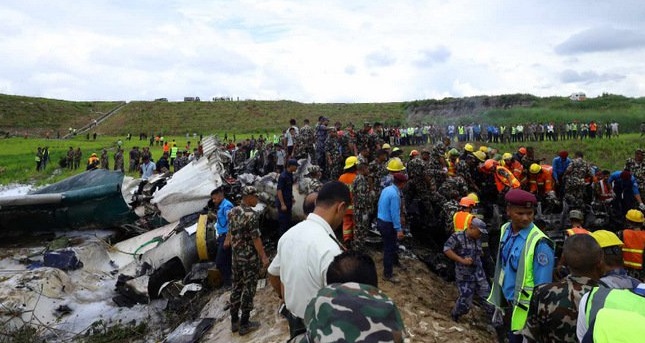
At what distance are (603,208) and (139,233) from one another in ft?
31.9

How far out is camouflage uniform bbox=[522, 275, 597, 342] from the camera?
2369 mm

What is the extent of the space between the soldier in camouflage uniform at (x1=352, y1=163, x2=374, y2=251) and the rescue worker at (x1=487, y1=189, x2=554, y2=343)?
2.92 metres

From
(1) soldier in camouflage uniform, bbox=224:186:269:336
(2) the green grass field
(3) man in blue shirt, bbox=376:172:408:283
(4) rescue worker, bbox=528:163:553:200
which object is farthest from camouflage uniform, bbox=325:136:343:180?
(2) the green grass field

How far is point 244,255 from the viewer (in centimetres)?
496

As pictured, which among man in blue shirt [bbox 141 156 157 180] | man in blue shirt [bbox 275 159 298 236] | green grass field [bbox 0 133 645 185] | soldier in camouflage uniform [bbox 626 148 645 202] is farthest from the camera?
green grass field [bbox 0 133 645 185]

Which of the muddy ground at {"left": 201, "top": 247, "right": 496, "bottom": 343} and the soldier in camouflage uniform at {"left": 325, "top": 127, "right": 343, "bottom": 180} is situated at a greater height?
the soldier in camouflage uniform at {"left": 325, "top": 127, "right": 343, "bottom": 180}

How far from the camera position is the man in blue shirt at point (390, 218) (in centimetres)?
573

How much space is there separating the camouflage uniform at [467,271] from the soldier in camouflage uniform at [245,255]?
212 centimetres

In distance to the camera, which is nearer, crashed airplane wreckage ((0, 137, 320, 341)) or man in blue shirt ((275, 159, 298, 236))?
crashed airplane wreckage ((0, 137, 320, 341))

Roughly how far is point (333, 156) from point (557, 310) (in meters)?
7.92

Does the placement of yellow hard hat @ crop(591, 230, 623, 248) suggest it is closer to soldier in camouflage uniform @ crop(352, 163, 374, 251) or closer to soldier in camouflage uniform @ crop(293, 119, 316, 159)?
soldier in camouflage uniform @ crop(352, 163, 374, 251)

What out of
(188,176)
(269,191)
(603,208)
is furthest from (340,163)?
(603,208)

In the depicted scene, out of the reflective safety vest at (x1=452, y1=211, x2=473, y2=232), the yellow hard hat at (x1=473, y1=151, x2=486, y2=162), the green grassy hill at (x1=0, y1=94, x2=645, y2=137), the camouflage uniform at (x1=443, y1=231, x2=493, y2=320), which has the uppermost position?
→ the green grassy hill at (x1=0, y1=94, x2=645, y2=137)

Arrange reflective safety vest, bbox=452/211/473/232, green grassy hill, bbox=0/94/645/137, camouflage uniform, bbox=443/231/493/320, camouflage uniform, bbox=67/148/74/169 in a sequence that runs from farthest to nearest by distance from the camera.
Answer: green grassy hill, bbox=0/94/645/137
camouflage uniform, bbox=67/148/74/169
reflective safety vest, bbox=452/211/473/232
camouflage uniform, bbox=443/231/493/320
